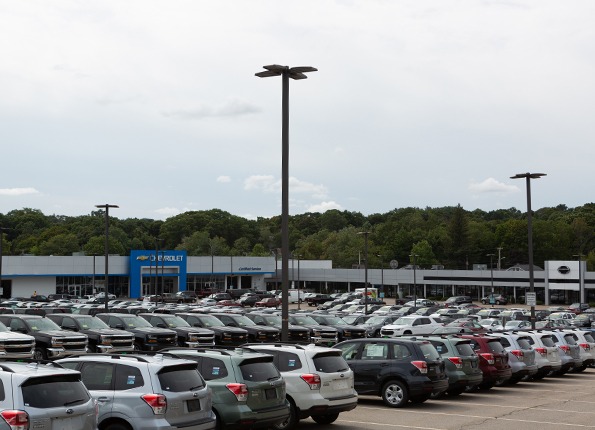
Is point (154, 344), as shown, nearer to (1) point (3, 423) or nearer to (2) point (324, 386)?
(2) point (324, 386)

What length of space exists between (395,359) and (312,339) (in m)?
15.2

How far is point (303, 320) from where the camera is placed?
1442 inches

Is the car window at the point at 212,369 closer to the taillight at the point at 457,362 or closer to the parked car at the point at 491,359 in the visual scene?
the taillight at the point at 457,362

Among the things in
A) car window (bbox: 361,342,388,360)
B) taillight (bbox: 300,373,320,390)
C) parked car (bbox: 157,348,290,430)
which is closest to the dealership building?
car window (bbox: 361,342,388,360)

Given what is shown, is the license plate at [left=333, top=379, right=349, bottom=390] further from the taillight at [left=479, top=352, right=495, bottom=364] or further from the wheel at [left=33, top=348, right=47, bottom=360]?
the wheel at [left=33, top=348, right=47, bottom=360]

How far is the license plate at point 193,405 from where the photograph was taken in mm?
12117

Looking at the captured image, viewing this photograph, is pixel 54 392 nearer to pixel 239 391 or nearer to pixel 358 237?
pixel 239 391

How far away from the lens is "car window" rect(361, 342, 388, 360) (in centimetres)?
1942

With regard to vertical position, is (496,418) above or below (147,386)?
below

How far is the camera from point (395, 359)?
19.2 m

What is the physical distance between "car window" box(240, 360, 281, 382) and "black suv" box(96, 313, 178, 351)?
14949 millimetres

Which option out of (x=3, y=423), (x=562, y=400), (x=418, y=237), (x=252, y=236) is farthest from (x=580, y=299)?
(x=252, y=236)

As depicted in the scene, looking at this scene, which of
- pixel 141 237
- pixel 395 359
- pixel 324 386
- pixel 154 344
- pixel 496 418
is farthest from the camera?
pixel 141 237

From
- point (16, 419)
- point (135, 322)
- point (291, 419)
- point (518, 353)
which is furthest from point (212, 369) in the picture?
point (135, 322)
